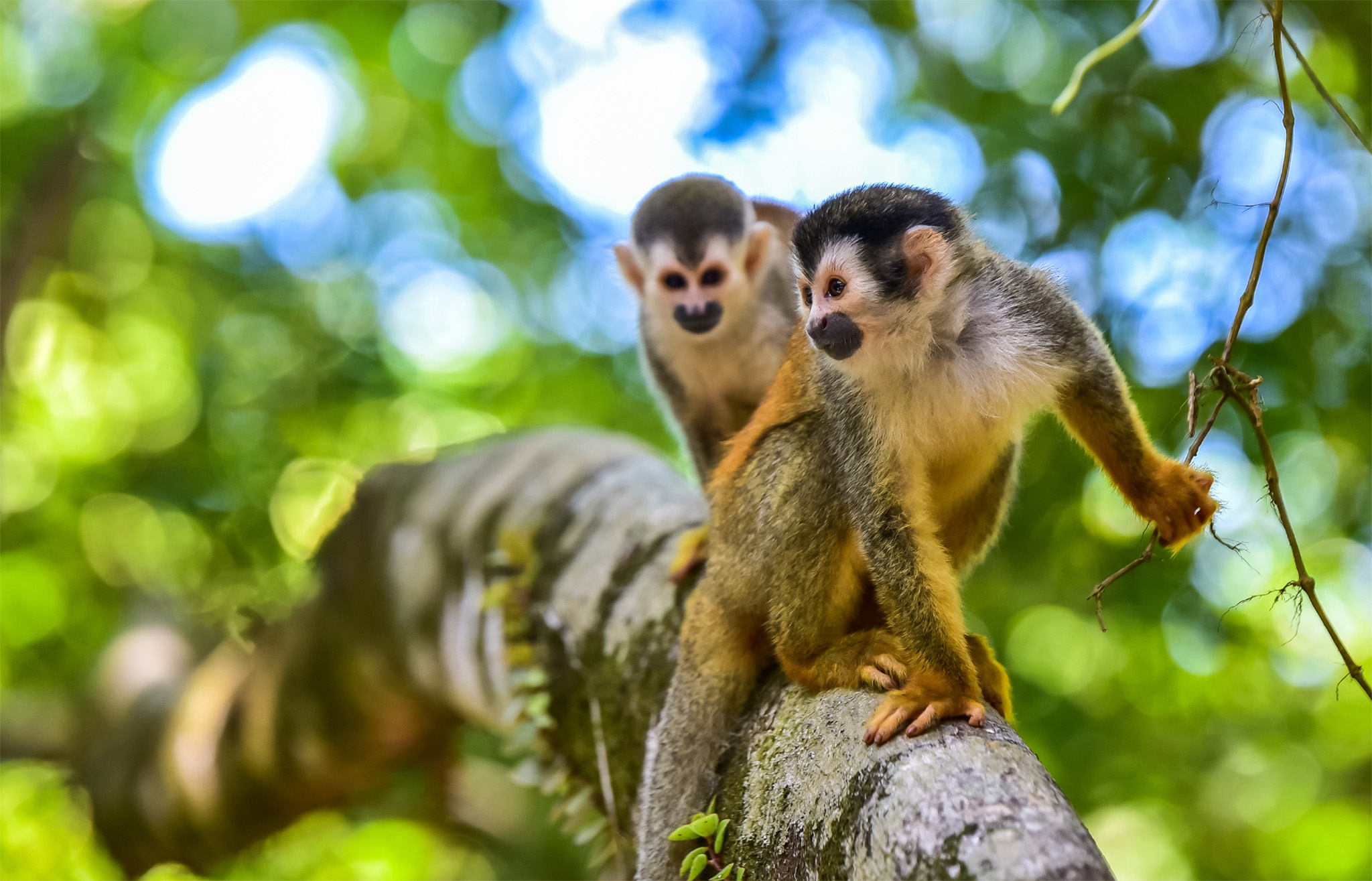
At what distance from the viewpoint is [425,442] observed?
6.97 m

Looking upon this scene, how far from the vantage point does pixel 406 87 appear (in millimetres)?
6949

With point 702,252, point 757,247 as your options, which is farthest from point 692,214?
point 757,247

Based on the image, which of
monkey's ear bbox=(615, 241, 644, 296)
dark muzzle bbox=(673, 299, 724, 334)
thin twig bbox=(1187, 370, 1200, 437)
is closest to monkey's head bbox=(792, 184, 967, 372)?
thin twig bbox=(1187, 370, 1200, 437)

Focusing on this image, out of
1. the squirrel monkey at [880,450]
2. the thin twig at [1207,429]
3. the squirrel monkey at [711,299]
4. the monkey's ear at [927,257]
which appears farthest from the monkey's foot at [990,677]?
the squirrel monkey at [711,299]

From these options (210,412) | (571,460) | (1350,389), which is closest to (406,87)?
(210,412)

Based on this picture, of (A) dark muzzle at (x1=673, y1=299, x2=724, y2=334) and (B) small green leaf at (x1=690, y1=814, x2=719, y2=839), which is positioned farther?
(A) dark muzzle at (x1=673, y1=299, x2=724, y2=334)

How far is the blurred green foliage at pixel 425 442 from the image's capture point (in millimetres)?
4066

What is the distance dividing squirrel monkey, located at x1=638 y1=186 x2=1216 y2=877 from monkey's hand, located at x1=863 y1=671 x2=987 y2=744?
22 centimetres

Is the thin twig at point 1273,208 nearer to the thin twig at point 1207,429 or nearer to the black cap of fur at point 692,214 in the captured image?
the thin twig at point 1207,429

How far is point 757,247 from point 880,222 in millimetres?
1476

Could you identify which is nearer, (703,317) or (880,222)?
(880,222)

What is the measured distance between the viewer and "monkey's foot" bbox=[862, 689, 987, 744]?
5.39 ft

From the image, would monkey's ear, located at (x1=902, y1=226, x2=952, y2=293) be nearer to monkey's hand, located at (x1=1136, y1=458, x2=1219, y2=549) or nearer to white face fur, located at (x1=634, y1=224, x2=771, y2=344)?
monkey's hand, located at (x1=1136, y1=458, x2=1219, y2=549)

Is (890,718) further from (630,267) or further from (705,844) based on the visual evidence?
(630,267)
